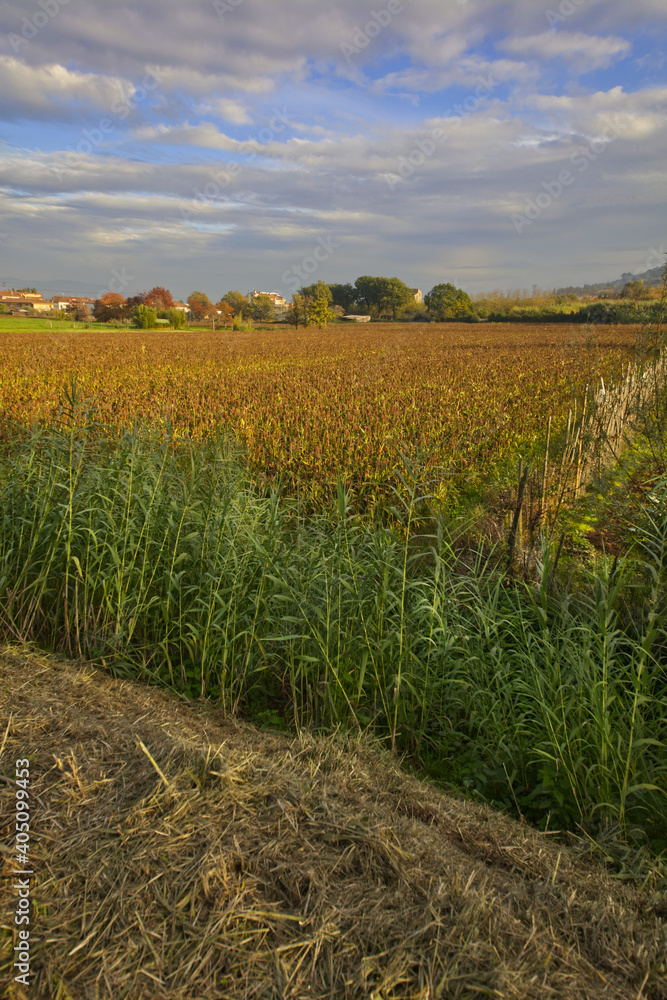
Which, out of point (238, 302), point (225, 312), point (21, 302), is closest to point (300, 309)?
point (225, 312)

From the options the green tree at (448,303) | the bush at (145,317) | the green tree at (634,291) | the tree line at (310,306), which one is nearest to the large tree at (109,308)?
the tree line at (310,306)

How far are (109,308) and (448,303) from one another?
53.0 m

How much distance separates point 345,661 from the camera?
3.14 meters

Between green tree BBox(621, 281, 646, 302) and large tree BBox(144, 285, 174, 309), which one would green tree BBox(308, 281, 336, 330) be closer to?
large tree BBox(144, 285, 174, 309)

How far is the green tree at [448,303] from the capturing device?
8669 cm

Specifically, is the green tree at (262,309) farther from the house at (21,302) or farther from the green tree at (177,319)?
the house at (21,302)

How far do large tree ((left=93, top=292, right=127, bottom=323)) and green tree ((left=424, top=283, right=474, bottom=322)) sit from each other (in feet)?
152

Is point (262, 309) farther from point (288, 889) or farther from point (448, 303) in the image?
point (288, 889)

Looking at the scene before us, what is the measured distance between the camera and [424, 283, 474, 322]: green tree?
86688 millimetres

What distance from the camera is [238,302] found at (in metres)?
94.8

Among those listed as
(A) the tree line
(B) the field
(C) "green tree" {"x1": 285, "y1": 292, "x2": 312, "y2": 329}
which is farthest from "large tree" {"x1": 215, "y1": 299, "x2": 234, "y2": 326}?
(B) the field

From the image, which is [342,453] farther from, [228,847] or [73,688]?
[228,847]

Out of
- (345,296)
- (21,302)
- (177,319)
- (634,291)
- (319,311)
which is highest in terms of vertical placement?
(345,296)

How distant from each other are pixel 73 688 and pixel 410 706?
1.76 m
